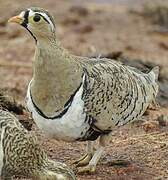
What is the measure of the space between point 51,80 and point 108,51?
7079 millimetres

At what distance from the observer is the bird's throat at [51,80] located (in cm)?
681

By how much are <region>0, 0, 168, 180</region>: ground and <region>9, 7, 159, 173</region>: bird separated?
55 centimetres

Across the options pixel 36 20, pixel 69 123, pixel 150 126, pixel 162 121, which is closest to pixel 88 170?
pixel 69 123

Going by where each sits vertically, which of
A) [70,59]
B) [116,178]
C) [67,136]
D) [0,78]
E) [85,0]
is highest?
[70,59]

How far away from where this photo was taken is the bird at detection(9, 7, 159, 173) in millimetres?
6762

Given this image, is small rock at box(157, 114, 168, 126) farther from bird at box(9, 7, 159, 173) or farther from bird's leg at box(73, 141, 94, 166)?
bird at box(9, 7, 159, 173)

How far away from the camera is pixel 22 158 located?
21.0 feet

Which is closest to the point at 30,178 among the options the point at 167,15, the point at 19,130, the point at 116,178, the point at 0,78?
the point at 19,130

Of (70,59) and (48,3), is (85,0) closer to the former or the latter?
(48,3)

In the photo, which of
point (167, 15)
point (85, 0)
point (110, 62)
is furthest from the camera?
point (85, 0)

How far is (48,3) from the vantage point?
61.1ft

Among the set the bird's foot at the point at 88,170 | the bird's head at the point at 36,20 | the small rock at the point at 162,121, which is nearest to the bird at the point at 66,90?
the bird's head at the point at 36,20

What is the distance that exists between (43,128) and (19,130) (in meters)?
0.49

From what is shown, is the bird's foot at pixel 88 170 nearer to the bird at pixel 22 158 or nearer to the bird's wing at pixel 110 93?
the bird's wing at pixel 110 93
